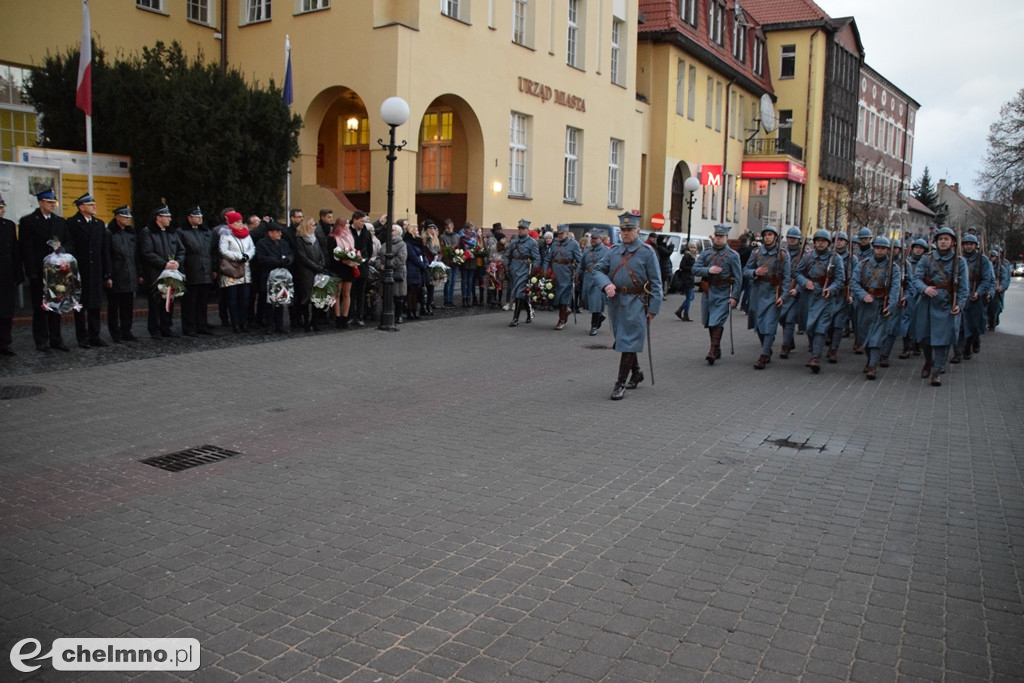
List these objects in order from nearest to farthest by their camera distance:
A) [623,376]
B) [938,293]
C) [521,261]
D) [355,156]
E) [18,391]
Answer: [18,391], [623,376], [938,293], [521,261], [355,156]

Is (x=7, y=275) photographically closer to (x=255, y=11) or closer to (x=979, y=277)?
(x=979, y=277)

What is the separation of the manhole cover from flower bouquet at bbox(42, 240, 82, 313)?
2.12 m

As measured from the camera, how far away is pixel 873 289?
12758mm

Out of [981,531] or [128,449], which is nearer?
[981,531]

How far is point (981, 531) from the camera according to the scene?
5.74 meters

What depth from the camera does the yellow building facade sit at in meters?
22.3

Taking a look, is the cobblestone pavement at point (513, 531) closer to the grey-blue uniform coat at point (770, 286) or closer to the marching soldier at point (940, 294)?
the marching soldier at point (940, 294)

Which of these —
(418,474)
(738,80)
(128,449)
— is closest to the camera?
(418,474)

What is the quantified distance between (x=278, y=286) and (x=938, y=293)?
966 centimetres

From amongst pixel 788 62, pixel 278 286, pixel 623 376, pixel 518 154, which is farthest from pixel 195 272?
pixel 788 62

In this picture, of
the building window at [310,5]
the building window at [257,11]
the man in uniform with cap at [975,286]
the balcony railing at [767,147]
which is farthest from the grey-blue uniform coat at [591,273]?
the balcony railing at [767,147]

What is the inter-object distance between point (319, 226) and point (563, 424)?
8.05 metres

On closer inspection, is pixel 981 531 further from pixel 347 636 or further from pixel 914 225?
pixel 914 225

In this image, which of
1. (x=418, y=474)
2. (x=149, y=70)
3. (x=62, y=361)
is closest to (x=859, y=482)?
(x=418, y=474)
